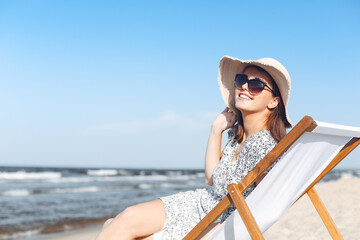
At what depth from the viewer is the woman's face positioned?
99.4 inches

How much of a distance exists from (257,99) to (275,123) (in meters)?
0.20

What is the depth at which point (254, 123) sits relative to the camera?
255 cm

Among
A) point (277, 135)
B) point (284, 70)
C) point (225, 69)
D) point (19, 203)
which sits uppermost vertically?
point (225, 69)

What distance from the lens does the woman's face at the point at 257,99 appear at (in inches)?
99.4

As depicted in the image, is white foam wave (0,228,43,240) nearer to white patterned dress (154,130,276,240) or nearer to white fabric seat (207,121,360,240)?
white patterned dress (154,130,276,240)

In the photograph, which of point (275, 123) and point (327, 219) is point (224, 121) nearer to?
point (275, 123)

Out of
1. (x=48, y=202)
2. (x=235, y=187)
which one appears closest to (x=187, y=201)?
(x=235, y=187)

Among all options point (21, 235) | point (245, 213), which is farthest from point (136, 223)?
point (21, 235)

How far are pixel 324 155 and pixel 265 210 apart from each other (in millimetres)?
460

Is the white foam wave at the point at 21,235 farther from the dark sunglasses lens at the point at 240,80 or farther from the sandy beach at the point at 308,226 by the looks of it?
the dark sunglasses lens at the point at 240,80

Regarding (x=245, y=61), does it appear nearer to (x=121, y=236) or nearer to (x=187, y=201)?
(x=187, y=201)

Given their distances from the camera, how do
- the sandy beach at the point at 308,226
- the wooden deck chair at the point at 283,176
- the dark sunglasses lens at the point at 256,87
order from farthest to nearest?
1. the sandy beach at the point at 308,226
2. the dark sunglasses lens at the point at 256,87
3. the wooden deck chair at the point at 283,176

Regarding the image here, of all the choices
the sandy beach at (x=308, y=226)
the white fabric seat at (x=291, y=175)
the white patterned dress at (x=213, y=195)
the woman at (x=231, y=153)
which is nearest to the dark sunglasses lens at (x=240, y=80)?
the woman at (x=231, y=153)

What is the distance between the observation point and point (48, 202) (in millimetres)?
9359
